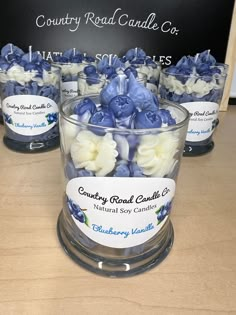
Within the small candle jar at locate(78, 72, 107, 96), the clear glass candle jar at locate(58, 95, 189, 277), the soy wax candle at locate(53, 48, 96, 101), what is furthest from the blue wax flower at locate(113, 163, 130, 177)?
the soy wax candle at locate(53, 48, 96, 101)

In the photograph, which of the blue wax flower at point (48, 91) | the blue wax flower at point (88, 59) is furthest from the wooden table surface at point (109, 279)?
the blue wax flower at point (88, 59)

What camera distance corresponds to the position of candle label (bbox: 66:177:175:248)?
228 millimetres

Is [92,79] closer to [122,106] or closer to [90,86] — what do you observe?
[90,86]

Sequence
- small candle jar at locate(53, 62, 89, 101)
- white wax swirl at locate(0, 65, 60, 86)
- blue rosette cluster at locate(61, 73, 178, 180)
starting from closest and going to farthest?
1. blue rosette cluster at locate(61, 73, 178, 180)
2. white wax swirl at locate(0, 65, 60, 86)
3. small candle jar at locate(53, 62, 89, 101)

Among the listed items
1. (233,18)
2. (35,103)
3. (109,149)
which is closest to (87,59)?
(35,103)

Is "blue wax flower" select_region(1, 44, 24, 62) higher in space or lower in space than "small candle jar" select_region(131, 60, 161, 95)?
higher

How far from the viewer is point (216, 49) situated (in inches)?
24.1

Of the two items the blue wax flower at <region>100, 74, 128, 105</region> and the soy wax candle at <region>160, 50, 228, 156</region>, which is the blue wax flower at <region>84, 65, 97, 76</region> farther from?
the blue wax flower at <region>100, 74, 128, 105</region>

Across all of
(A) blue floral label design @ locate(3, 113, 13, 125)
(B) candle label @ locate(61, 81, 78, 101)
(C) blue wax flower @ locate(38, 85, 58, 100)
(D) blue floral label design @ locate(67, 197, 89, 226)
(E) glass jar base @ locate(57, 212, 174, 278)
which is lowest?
(E) glass jar base @ locate(57, 212, 174, 278)

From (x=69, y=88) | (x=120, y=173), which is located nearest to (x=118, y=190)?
(x=120, y=173)

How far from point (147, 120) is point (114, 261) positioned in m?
0.12

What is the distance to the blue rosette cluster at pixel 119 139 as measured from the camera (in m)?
0.22

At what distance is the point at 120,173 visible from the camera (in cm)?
22

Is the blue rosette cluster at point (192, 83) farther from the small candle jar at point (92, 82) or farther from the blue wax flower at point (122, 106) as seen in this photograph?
the blue wax flower at point (122, 106)
